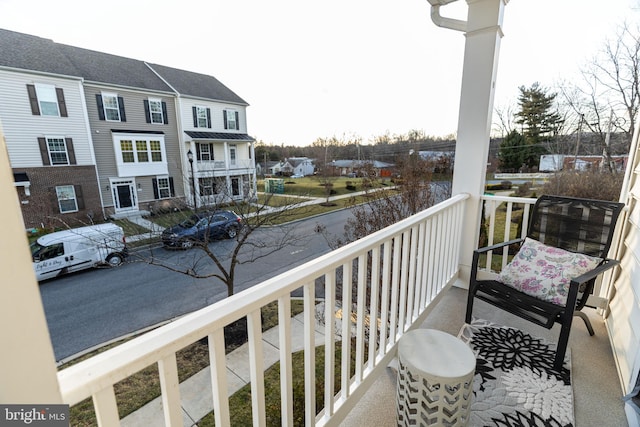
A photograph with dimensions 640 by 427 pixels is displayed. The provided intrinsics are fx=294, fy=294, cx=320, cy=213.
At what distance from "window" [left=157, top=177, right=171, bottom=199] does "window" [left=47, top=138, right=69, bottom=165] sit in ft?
3.11

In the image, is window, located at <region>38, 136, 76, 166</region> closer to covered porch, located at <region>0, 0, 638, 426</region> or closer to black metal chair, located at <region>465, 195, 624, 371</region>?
covered porch, located at <region>0, 0, 638, 426</region>

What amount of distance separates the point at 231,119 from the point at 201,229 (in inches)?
61.9

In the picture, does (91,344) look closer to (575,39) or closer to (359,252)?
(359,252)

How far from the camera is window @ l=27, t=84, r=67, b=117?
2.06 meters

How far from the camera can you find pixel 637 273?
5.79 ft

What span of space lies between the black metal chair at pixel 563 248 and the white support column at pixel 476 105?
483mm

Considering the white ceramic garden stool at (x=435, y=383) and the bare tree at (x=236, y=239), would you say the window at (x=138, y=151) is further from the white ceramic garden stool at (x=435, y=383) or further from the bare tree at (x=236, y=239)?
the white ceramic garden stool at (x=435, y=383)

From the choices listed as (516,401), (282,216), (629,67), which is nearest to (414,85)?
(629,67)

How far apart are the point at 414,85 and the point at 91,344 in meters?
5.07

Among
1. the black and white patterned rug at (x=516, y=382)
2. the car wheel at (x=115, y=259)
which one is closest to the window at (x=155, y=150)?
the car wheel at (x=115, y=259)

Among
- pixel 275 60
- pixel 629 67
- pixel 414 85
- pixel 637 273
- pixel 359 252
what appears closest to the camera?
pixel 359 252

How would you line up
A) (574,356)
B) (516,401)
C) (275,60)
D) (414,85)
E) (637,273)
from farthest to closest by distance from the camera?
(414,85) → (275,60) → (574,356) → (637,273) → (516,401)

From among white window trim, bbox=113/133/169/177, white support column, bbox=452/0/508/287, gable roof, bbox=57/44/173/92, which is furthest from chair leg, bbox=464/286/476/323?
gable roof, bbox=57/44/173/92

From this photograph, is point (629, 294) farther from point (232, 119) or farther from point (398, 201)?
point (232, 119)
